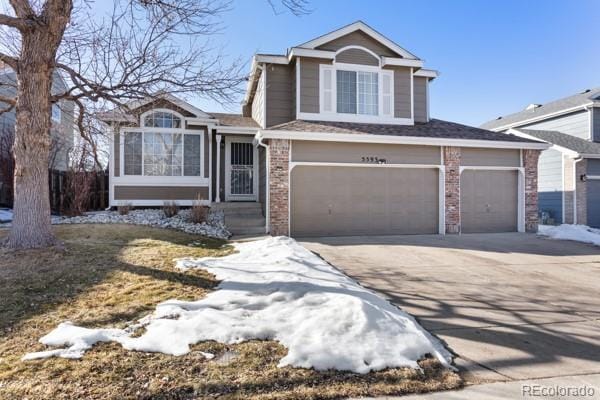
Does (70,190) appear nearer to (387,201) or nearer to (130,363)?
(387,201)

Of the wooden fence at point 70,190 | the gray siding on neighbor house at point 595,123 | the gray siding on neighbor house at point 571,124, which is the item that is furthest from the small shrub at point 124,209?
the gray siding on neighbor house at point 595,123

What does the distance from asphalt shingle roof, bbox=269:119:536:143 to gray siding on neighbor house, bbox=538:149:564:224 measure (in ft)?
16.2

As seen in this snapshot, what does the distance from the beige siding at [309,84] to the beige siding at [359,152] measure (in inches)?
77.5

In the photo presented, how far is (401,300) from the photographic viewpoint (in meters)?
4.99

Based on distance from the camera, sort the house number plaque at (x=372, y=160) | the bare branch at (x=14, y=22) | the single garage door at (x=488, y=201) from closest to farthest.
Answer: the bare branch at (x=14, y=22) → the house number plaque at (x=372, y=160) → the single garage door at (x=488, y=201)

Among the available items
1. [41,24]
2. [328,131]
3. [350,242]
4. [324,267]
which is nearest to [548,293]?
[324,267]

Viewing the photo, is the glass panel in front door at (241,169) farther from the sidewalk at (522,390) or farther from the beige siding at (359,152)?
the sidewalk at (522,390)

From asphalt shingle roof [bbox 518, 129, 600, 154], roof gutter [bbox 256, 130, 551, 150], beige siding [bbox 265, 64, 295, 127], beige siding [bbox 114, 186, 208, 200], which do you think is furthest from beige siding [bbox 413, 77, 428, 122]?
beige siding [bbox 114, 186, 208, 200]

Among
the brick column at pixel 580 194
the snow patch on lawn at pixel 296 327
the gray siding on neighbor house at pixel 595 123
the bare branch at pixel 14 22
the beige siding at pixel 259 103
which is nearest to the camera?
the snow patch on lawn at pixel 296 327

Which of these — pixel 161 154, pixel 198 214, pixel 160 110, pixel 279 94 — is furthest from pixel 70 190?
pixel 279 94

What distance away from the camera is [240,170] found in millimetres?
14133

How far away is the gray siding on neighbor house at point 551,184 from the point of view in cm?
1572

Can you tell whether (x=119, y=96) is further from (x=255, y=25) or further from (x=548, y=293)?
(x=548, y=293)

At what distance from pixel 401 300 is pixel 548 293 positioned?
2.42 metres
